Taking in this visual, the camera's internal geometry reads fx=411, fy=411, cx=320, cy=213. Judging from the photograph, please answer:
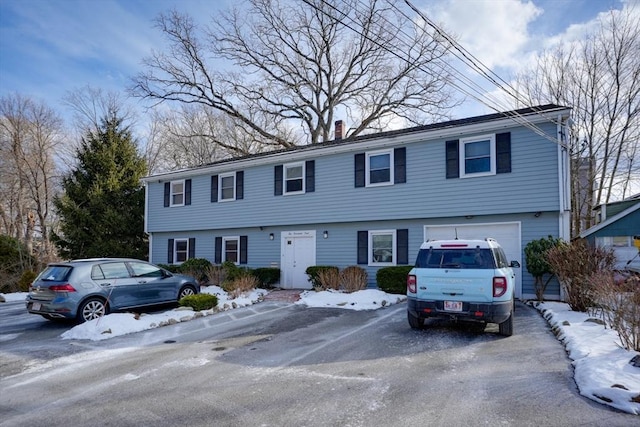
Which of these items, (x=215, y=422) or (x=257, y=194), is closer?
(x=215, y=422)

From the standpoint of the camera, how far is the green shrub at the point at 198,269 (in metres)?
17.9

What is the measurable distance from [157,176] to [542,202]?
1740 cm

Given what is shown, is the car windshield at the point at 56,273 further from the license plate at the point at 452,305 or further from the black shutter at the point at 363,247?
the black shutter at the point at 363,247

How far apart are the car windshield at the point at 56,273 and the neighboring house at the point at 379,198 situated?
348 inches

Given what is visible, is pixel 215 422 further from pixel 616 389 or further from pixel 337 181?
pixel 337 181

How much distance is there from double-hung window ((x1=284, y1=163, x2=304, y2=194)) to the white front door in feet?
5.82

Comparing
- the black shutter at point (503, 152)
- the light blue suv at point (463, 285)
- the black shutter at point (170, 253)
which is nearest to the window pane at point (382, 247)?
the black shutter at point (503, 152)

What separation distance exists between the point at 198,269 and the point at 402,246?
29.6ft

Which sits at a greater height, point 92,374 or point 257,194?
point 257,194

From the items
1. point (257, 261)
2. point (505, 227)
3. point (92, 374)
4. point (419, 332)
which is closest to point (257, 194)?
point (257, 261)

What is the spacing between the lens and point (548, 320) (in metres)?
8.96

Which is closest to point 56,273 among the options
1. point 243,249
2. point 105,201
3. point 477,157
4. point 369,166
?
point 243,249

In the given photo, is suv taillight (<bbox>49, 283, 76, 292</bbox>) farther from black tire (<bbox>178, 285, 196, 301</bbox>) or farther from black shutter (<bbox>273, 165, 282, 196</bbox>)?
black shutter (<bbox>273, 165, 282, 196</bbox>)

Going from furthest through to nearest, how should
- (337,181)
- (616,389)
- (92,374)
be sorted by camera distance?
(337,181)
(92,374)
(616,389)
